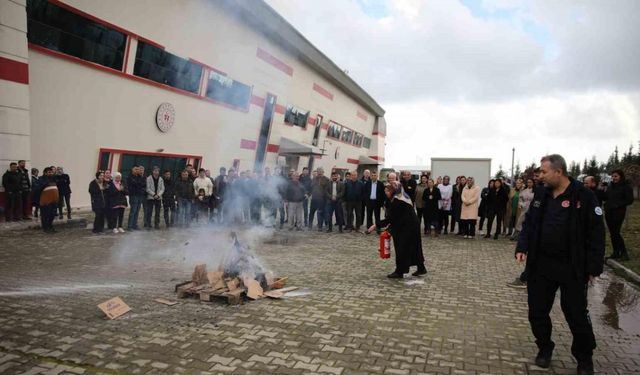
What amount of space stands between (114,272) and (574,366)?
6.27 m

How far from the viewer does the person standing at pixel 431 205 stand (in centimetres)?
1234

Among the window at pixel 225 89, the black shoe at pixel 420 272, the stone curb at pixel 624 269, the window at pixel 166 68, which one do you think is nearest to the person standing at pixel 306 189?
the window at pixel 225 89

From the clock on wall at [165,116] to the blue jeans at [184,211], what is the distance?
399 cm

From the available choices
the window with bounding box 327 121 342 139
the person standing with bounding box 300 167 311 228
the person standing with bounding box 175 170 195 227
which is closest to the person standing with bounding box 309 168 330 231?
the person standing with bounding box 300 167 311 228

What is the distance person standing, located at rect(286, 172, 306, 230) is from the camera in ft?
41.5

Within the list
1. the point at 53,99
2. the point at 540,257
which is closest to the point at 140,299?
the point at 540,257

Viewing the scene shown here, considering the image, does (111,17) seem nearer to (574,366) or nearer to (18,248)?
(18,248)

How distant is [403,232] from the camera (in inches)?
278

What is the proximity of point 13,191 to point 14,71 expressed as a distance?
288cm

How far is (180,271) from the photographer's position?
700 centimetres

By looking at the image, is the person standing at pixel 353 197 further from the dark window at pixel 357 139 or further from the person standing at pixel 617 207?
the dark window at pixel 357 139

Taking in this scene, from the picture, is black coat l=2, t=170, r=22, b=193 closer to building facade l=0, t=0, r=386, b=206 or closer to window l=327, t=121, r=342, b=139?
building facade l=0, t=0, r=386, b=206

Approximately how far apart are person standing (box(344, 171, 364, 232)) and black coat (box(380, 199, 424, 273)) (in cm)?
542

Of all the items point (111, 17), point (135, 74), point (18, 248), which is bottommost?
point (18, 248)
